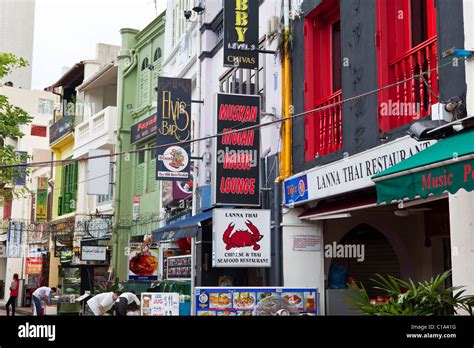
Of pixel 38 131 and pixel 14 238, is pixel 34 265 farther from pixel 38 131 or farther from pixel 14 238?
pixel 38 131

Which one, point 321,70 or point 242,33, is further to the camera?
point 242,33

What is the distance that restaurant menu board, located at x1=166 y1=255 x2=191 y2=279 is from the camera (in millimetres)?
19328

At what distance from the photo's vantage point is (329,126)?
13.3 m

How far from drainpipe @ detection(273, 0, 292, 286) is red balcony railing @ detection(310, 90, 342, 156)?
87 cm

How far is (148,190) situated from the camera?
28000mm

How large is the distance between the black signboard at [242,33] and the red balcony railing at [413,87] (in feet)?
15.8

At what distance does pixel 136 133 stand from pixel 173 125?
9.14 meters

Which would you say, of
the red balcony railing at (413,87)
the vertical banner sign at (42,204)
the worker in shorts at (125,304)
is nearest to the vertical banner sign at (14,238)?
the vertical banner sign at (42,204)

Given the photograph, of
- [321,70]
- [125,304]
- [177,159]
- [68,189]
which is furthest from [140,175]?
[321,70]

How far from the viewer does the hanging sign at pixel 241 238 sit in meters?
14.3

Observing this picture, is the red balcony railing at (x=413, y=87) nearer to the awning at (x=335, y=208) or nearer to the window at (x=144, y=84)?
the awning at (x=335, y=208)
